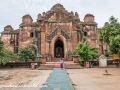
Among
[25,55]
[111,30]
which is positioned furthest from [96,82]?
[25,55]

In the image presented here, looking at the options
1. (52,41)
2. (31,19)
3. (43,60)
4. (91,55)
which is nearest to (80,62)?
(91,55)

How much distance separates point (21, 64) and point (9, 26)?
16412 millimetres

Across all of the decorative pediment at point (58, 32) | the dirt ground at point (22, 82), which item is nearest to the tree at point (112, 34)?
the decorative pediment at point (58, 32)

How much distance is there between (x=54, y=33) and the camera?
2831cm

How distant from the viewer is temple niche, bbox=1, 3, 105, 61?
28.1 m

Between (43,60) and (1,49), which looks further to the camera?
(43,60)

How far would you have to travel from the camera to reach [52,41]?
92.3 ft

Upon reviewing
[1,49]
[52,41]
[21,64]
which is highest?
[52,41]

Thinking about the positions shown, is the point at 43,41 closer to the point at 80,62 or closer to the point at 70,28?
the point at 70,28

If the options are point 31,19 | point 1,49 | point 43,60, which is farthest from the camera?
point 31,19

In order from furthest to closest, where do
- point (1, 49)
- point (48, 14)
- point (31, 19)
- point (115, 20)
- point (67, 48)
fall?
point (31, 19), point (48, 14), point (67, 48), point (115, 20), point (1, 49)

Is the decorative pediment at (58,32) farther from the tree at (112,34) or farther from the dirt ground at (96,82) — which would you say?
the dirt ground at (96,82)

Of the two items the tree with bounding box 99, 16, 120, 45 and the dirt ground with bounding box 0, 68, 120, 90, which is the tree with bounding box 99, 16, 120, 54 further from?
the dirt ground with bounding box 0, 68, 120, 90

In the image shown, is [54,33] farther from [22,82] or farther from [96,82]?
[96,82]
